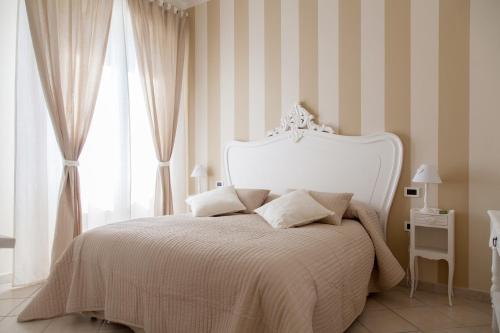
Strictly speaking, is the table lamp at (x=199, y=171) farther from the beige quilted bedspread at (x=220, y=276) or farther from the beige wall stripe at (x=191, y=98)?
the beige quilted bedspread at (x=220, y=276)

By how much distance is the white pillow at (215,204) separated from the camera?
332cm

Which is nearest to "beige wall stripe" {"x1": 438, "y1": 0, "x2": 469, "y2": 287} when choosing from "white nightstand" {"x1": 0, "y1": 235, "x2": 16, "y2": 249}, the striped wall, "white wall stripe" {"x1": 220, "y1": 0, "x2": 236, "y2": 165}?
the striped wall

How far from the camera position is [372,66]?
345 centimetres

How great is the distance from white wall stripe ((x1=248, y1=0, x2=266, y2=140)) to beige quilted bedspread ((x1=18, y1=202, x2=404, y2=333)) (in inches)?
65.6

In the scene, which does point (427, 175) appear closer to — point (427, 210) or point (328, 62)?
point (427, 210)

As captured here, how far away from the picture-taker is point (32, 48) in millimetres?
3365

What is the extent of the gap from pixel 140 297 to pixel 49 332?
75 cm

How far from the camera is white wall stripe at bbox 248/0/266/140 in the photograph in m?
4.21

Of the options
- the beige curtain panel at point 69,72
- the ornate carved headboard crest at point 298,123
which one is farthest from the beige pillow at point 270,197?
the beige curtain panel at point 69,72

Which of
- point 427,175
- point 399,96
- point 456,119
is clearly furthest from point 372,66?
point 427,175

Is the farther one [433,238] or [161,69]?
[161,69]

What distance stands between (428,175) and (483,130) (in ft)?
1.88

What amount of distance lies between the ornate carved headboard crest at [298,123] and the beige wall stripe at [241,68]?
587 millimetres

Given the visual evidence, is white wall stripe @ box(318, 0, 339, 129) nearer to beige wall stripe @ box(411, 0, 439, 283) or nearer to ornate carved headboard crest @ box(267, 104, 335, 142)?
ornate carved headboard crest @ box(267, 104, 335, 142)
